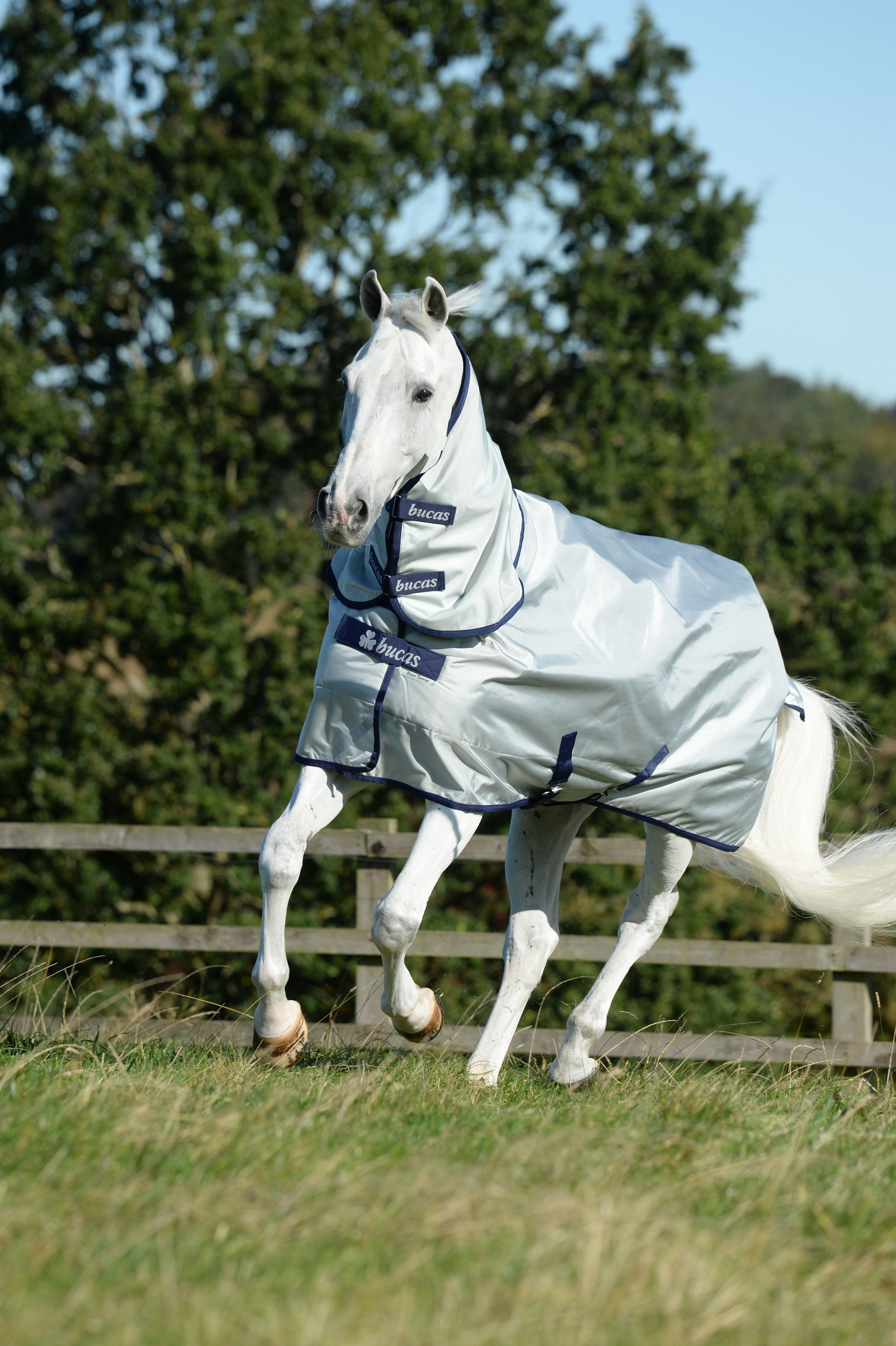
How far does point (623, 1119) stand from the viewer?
3.07 m

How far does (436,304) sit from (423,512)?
588 millimetres

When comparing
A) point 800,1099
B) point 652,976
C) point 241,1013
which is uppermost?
point 800,1099

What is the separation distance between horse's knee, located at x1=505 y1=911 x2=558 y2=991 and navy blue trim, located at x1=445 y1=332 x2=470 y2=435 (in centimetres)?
173

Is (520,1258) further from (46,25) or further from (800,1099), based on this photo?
(46,25)

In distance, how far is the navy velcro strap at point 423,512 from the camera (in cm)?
343

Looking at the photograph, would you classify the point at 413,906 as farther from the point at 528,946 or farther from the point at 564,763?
the point at 528,946

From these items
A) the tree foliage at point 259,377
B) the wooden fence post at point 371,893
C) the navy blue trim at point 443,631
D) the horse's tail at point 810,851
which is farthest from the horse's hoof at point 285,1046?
the tree foliage at point 259,377

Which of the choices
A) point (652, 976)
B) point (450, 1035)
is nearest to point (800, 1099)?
point (450, 1035)

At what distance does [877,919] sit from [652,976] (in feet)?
22.9

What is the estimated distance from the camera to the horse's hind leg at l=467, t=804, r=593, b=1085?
4.27 metres

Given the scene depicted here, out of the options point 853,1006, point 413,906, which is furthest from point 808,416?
point 413,906

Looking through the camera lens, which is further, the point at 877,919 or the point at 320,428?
the point at 320,428

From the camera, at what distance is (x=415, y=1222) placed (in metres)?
2.14

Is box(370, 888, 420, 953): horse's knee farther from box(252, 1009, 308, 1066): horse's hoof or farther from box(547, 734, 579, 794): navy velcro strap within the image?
box(547, 734, 579, 794): navy velcro strap
